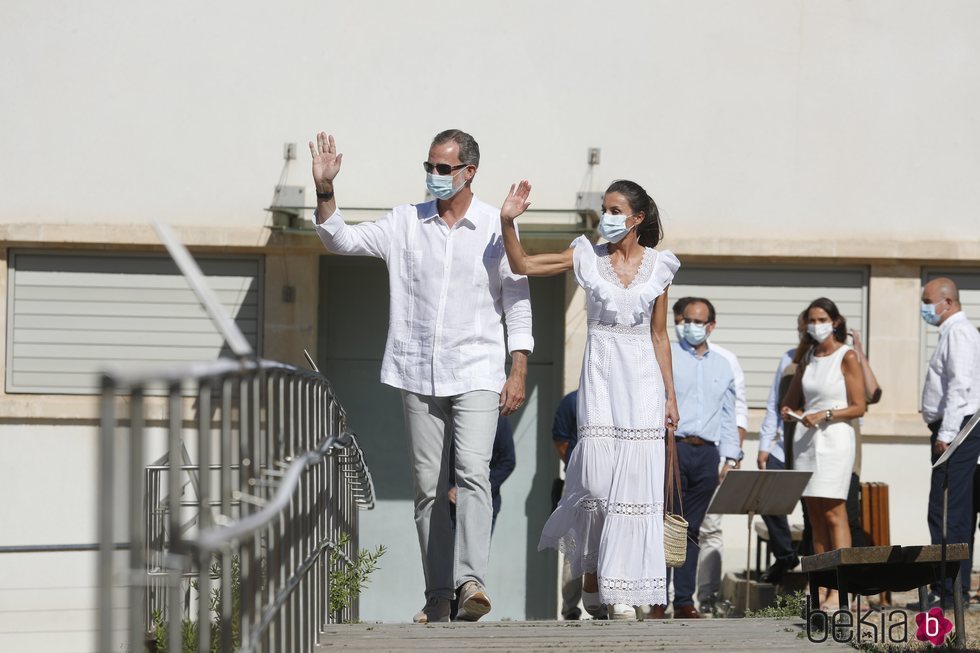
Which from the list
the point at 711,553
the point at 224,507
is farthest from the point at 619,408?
the point at 711,553

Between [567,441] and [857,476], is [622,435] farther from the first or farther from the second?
[857,476]

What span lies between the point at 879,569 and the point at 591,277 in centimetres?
174

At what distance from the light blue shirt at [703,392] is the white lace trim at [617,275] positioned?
8.07ft

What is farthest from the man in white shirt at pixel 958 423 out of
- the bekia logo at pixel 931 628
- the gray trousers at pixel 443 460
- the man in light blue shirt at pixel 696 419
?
the gray trousers at pixel 443 460

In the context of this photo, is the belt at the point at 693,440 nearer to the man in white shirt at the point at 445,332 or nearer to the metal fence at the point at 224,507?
the man in white shirt at the point at 445,332

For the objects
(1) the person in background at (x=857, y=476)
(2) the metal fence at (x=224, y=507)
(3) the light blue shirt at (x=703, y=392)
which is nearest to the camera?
(2) the metal fence at (x=224, y=507)

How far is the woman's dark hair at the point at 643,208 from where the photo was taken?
21.0ft

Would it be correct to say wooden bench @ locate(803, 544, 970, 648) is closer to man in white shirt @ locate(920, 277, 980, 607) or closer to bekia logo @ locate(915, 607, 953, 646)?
bekia logo @ locate(915, 607, 953, 646)

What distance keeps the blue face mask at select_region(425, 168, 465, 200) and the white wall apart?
5.12 metres

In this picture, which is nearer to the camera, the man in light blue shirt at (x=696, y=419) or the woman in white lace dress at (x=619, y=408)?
the woman in white lace dress at (x=619, y=408)

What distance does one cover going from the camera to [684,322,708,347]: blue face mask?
8992 mm

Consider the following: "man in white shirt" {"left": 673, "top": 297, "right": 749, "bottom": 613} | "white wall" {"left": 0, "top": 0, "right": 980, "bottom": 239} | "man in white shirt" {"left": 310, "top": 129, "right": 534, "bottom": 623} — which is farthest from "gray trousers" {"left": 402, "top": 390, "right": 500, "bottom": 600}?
"white wall" {"left": 0, "top": 0, "right": 980, "bottom": 239}

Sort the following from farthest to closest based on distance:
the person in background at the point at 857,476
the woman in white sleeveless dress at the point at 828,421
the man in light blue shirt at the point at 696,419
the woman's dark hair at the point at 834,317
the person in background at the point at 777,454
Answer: the person in background at the point at 777,454 < the person in background at the point at 857,476 < the woman's dark hair at the point at 834,317 < the woman in white sleeveless dress at the point at 828,421 < the man in light blue shirt at the point at 696,419

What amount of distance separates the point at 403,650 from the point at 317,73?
286 inches
